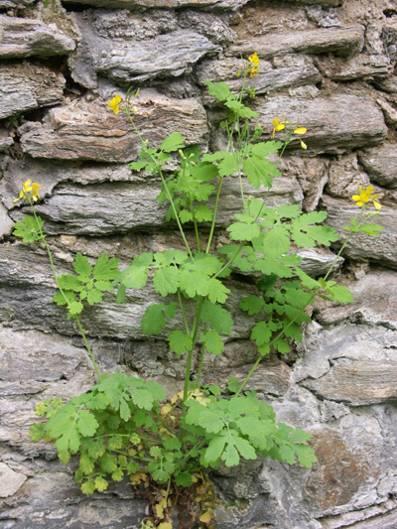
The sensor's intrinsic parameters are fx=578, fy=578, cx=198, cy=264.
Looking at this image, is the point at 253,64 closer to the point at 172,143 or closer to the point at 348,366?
the point at 172,143

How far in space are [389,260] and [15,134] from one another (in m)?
1.99

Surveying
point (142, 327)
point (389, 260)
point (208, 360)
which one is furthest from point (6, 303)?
point (389, 260)

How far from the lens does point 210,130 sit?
288 cm

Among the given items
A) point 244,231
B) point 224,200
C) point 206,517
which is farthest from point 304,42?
point 206,517

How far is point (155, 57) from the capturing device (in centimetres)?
274

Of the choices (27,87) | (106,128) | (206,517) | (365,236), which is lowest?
(206,517)

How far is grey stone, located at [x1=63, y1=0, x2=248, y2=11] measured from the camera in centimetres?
270

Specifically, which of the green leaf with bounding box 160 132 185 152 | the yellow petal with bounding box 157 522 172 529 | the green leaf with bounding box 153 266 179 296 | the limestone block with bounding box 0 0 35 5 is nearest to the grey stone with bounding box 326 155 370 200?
the green leaf with bounding box 160 132 185 152

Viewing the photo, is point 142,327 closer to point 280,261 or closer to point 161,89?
point 280,261

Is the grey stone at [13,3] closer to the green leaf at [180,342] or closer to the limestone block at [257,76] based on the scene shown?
the limestone block at [257,76]

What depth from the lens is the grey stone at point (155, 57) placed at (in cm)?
272

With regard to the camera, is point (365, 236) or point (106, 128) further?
point (365, 236)

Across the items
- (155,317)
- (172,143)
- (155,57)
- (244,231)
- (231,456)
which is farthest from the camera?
(155,57)

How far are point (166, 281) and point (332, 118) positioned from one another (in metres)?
1.34
